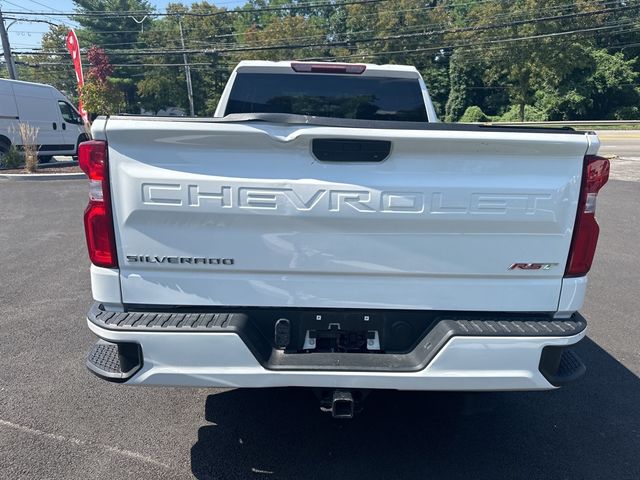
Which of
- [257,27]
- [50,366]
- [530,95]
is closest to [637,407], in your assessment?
[50,366]

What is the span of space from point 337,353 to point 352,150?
1.00 metres

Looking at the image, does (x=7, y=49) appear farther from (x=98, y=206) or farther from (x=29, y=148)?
(x=98, y=206)

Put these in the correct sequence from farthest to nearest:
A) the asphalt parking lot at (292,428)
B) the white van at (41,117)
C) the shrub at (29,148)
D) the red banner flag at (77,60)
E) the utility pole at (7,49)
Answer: the utility pole at (7,49) → the red banner flag at (77,60) → the white van at (41,117) → the shrub at (29,148) → the asphalt parking lot at (292,428)

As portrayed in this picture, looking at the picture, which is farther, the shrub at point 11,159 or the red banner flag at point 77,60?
the red banner flag at point 77,60

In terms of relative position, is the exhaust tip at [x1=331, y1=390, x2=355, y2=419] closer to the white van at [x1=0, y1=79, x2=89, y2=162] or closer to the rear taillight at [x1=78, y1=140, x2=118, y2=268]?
the rear taillight at [x1=78, y1=140, x2=118, y2=268]

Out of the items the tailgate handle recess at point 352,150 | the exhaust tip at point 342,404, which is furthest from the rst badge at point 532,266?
the exhaust tip at point 342,404

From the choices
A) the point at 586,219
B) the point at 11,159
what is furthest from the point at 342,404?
the point at 11,159

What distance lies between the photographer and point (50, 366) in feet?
12.6

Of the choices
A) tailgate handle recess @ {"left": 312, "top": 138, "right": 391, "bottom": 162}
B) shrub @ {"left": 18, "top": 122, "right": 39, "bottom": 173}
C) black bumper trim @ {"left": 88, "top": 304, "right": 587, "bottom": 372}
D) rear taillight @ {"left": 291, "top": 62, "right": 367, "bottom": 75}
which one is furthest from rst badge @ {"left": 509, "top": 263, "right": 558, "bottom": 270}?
shrub @ {"left": 18, "top": 122, "right": 39, "bottom": 173}

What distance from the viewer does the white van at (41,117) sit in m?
15.7

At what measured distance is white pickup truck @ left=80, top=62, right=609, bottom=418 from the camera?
2229mm

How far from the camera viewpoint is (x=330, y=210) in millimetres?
2260

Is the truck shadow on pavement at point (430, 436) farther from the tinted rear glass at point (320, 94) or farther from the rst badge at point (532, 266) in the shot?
the tinted rear glass at point (320, 94)

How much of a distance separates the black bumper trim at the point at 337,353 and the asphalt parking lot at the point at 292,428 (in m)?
0.77
